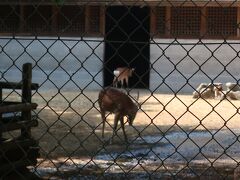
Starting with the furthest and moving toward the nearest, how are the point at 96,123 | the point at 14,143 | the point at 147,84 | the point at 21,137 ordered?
the point at 147,84
the point at 96,123
the point at 21,137
the point at 14,143

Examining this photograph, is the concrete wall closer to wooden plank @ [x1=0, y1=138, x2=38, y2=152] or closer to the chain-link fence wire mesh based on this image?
the chain-link fence wire mesh

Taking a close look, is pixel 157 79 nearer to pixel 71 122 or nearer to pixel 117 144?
pixel 71 122

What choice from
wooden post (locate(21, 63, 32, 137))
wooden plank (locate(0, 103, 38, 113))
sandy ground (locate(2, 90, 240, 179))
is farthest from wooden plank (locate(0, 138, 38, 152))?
sandy ground (locate(2, 90, 240, 179))

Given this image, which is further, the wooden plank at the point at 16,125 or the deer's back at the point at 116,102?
the deer's back at the point at 116,102

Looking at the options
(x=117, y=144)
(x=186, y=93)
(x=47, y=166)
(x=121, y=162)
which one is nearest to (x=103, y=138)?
(x=117, y=144)

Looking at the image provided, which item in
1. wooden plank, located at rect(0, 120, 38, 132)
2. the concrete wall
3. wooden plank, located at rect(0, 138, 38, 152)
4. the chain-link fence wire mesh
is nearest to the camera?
wooden plank, located at rect(0, 120, 38, 132)

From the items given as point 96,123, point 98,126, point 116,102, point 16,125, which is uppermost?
point 16,125

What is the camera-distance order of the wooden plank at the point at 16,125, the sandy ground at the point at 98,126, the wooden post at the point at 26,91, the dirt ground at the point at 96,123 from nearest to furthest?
1. the wooden plank at the point at 16,125
2. the wooden post at the point at 26,91
3. the sandy ground at the point at 98,126
4. the dirt ground at the point at 96,123

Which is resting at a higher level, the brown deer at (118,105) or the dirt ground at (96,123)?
the brown deer at (118,105)

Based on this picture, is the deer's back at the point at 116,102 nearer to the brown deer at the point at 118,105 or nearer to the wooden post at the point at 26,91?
the brown deer at the point at 118,105

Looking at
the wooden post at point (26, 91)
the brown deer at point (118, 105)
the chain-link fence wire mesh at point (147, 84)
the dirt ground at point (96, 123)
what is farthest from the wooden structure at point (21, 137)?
the brown deer at point (118, 105)

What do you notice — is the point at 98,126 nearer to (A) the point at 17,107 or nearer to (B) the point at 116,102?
(B) the point at 116,102

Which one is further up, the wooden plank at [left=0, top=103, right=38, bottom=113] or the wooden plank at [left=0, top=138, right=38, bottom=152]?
the wooden plank at [left=0, top=103, right=38, bottom=113]

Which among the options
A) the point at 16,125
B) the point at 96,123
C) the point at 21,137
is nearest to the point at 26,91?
the point at 21,137
